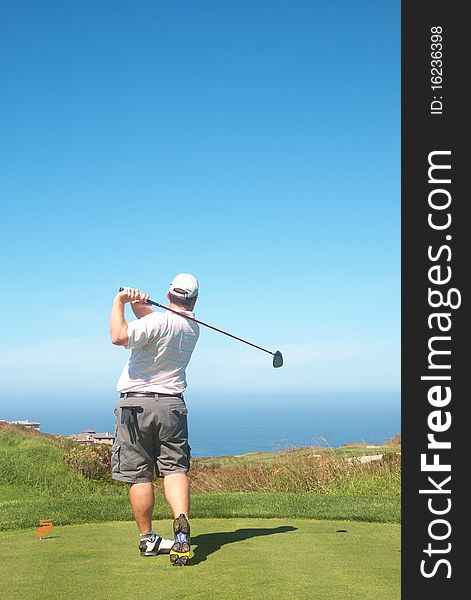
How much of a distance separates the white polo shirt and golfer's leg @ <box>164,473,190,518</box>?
0.56 meters

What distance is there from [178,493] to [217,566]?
2.31 ft

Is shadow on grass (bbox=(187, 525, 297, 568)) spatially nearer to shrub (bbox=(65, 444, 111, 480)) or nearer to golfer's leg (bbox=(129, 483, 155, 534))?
golfer's leg (bbox=(129, 483, 155, 534))

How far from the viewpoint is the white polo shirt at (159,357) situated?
17.7 ft

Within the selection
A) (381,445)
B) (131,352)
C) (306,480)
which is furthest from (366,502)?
(381,445)

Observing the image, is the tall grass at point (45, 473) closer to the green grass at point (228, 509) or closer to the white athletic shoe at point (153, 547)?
the green grass at point (228, 509)

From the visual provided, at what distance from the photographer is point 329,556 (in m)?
5.12

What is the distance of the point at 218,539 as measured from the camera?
5.91 meters

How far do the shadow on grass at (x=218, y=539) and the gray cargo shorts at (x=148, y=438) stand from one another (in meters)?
0.53

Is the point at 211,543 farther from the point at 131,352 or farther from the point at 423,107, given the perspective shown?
the point at 423,107

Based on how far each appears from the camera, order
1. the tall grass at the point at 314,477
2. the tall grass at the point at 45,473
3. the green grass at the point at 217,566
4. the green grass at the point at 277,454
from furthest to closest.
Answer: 1. the green grass at the point at 277,454
2. the tall grass at the point at 45,473
3. the tall grass at the point at 314,477
4. the green grass at the point at 217,566

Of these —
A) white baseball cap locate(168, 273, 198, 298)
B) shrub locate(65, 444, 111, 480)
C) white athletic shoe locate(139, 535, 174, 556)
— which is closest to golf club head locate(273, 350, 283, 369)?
white baseball cap locate(168, 273, 198, 298)

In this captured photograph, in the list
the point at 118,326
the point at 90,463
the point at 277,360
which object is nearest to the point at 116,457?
the point at 118,326

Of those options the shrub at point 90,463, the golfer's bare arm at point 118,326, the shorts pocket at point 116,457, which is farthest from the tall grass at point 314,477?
the golfer's bare arm at point 118,326

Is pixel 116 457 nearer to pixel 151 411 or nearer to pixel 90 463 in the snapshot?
pixel 151 411
